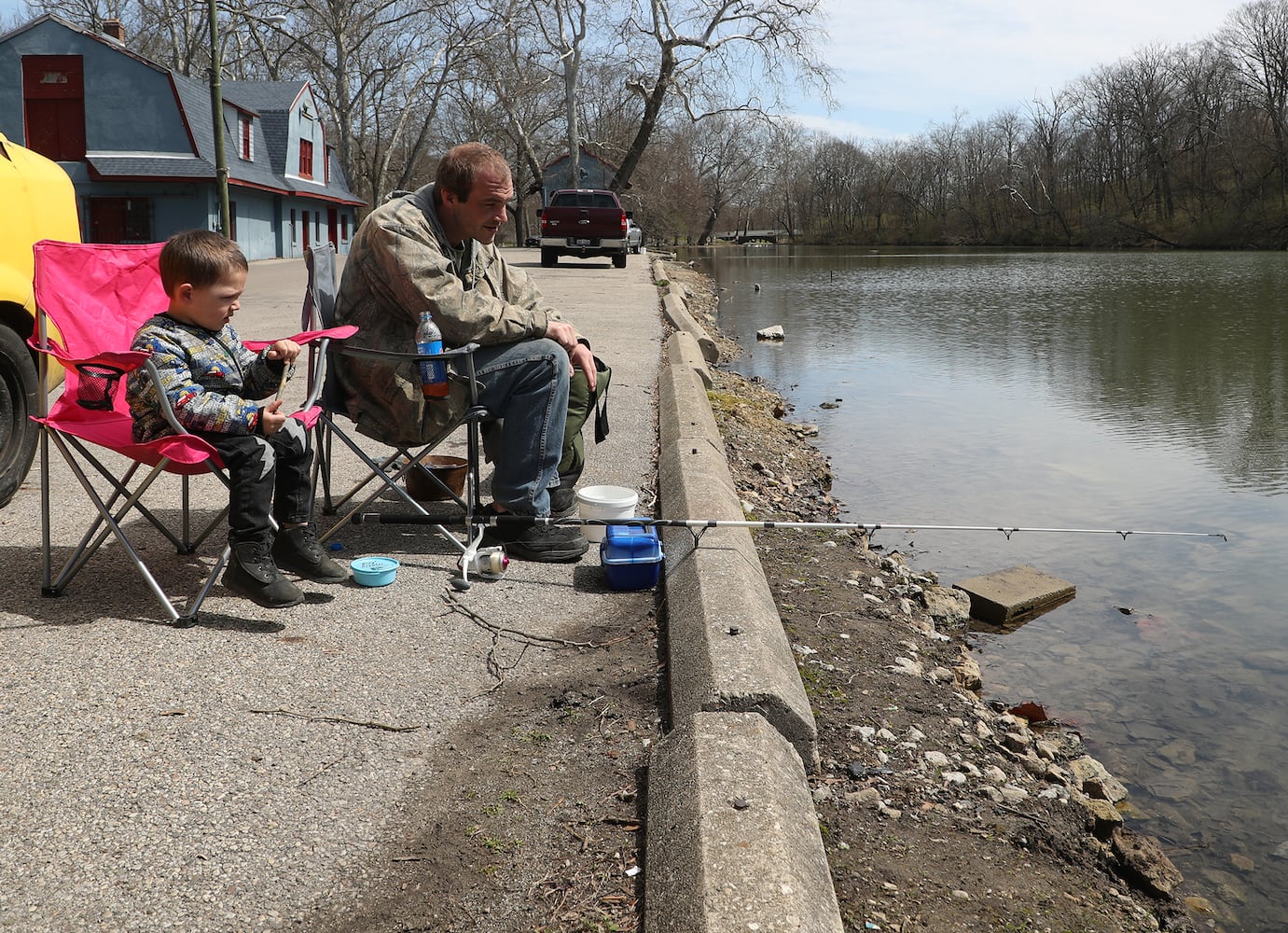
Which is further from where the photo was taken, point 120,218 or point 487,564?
point 120,218

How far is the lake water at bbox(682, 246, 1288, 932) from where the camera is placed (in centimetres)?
401

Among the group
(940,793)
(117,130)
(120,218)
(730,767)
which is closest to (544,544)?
(940,793)

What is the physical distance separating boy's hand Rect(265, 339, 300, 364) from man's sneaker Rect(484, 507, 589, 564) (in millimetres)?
1119

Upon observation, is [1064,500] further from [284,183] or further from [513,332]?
[284,183]

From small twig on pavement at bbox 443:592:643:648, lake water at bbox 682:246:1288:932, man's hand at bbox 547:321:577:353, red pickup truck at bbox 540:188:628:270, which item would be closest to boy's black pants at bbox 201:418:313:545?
small twig on pavement at bbox 443:592:643:648

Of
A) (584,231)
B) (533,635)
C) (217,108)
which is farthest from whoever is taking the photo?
(584,231)

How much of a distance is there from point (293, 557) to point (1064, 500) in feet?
18.6

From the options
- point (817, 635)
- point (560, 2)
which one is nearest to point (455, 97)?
point (560, 2)

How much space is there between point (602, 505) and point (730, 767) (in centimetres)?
228

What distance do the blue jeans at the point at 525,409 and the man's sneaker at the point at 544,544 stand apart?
85mm

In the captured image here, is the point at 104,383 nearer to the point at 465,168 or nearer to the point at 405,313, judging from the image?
the point at 405,313

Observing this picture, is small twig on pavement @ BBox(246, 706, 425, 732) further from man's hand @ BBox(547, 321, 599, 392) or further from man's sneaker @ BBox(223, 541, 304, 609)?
man's hand @ BBox(547, 321, 599, 392)

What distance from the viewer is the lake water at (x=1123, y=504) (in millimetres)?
4008

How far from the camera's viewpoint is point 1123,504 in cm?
778
